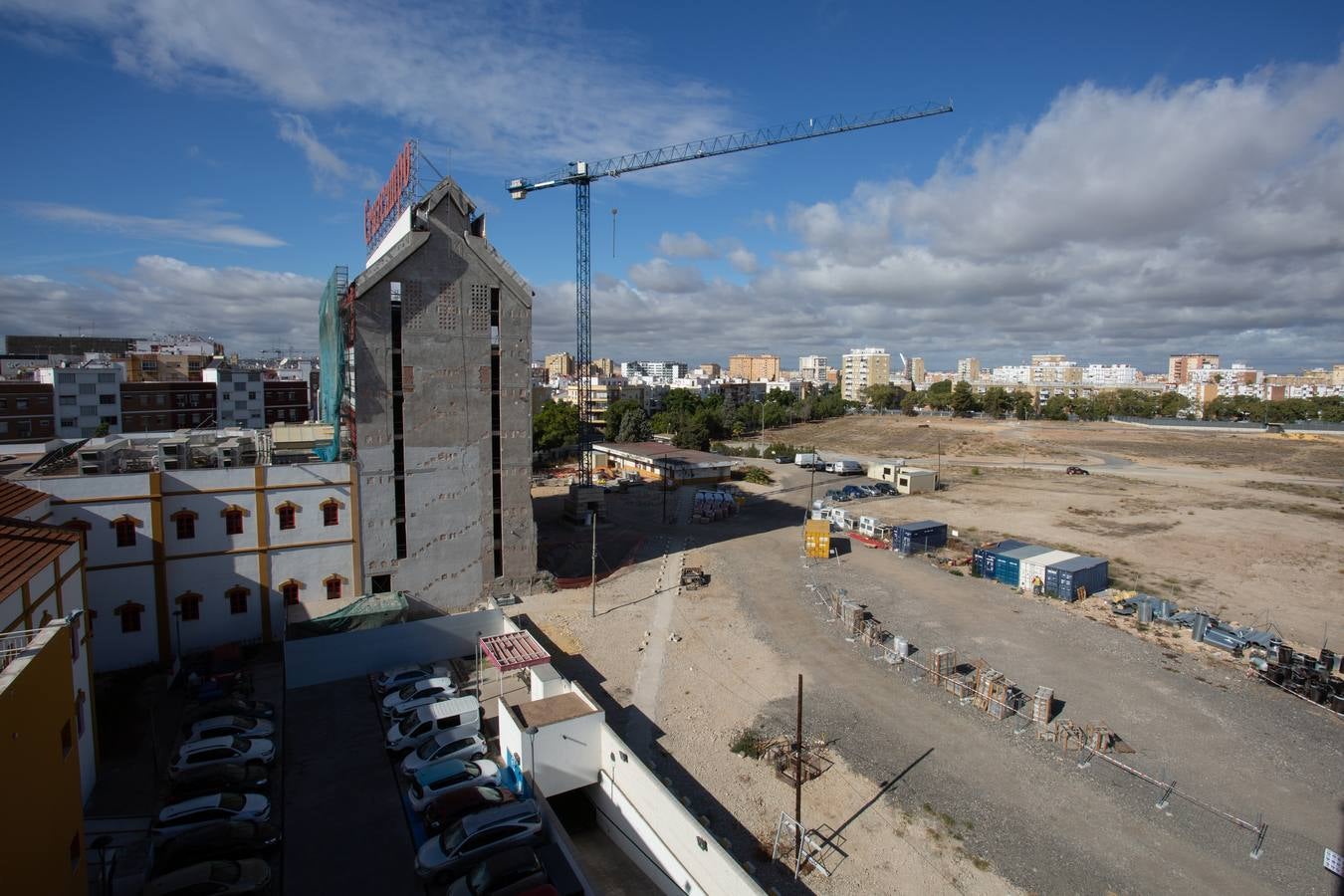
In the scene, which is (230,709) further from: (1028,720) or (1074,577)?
(1074,577)

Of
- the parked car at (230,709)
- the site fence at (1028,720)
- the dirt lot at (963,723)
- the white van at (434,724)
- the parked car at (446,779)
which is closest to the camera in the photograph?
the dirt lot at (963,723)

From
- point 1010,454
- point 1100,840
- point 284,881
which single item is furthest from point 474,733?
point 1010,454

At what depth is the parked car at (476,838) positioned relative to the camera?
1468cm

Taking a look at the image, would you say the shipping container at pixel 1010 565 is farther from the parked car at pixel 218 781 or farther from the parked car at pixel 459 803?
the parked car at pixel 218 781

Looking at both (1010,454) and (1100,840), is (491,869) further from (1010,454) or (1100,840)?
(1010,454)

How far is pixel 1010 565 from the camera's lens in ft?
115

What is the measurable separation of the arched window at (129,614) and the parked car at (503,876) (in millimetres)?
17729

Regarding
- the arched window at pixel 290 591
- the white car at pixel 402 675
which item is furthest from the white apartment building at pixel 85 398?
the white car at pixel 402 675

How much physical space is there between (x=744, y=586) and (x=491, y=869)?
69.8ft

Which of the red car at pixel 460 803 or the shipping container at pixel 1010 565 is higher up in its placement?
the shipping container at pixel 1010 565

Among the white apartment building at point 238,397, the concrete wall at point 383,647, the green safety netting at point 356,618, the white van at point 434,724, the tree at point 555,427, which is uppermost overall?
the white apartment building at point 238,397

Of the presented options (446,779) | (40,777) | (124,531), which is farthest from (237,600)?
(40,777)

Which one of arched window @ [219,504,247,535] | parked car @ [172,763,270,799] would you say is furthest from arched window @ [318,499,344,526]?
parked car @ [172,763,270,799]

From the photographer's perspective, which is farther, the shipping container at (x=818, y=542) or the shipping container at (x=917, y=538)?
the shipping container at (x=917, y=538)
